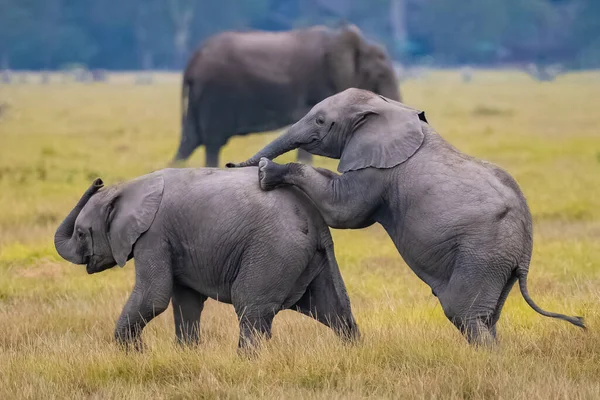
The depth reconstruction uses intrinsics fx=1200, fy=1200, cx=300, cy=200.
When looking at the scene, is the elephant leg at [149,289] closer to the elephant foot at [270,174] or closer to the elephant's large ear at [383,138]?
the elephant foot at [270,174]

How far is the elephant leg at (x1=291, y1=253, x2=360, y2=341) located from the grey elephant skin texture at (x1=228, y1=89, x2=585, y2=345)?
1.03 ft

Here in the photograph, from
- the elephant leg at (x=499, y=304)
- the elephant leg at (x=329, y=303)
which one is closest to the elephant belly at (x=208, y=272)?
the elephant leg at (x=329, y=303)

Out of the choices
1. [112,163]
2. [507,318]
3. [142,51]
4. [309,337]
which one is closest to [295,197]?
[309,337]

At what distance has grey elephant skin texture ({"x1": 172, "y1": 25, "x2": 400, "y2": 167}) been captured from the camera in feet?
46.9

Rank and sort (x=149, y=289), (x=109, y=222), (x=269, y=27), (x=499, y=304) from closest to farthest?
1. (x=499, y=304)
2. (x=149, y=289)
3. (x=109, y=222)
4. (x=269, y=27)

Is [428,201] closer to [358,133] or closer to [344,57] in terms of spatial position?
[358,133]

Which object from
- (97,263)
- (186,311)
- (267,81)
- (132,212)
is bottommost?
(267,81)

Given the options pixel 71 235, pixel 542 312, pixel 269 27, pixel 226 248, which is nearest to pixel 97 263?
pixel 71 235

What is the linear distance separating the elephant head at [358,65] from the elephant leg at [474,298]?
829 cm

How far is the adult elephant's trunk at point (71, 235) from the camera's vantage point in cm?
675

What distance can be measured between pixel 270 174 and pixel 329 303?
78cm

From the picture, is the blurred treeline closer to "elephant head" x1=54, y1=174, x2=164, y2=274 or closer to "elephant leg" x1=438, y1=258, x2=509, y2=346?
"elephant head" x1=54, y1=174, x2=164, y2=274

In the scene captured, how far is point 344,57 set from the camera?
14305 millimetres

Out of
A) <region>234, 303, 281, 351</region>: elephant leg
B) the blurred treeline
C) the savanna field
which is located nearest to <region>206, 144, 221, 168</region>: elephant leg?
the savanna field
